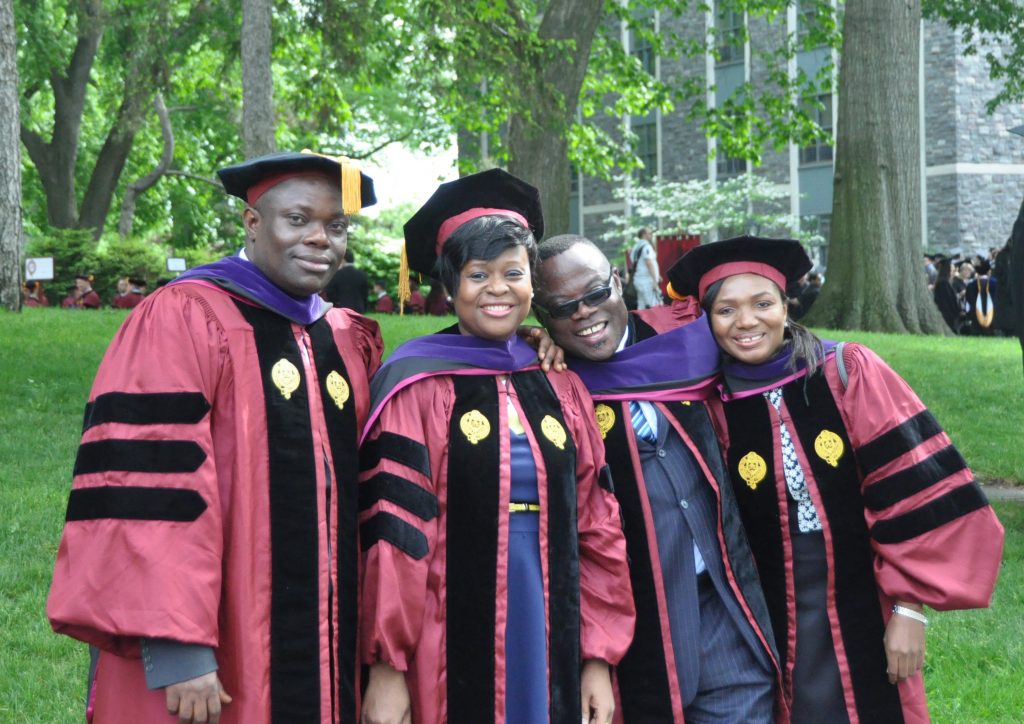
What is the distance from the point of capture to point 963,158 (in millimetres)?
30781

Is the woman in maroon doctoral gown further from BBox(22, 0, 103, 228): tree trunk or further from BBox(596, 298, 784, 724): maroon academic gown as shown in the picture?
BBox(22, 0, 103, 228): tree trunk

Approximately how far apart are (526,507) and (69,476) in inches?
194

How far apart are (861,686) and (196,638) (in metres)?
1.77

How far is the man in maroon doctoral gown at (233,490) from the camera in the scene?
268cm

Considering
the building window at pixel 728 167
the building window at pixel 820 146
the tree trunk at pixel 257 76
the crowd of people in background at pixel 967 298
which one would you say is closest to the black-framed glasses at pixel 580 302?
the tree trunk at pixel 257 76

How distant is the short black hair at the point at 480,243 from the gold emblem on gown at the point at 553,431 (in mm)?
411

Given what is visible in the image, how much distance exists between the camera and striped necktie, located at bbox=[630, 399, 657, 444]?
3438mm

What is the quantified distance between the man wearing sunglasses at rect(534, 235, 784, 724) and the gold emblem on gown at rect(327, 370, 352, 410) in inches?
27.3

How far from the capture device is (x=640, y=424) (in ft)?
11.3

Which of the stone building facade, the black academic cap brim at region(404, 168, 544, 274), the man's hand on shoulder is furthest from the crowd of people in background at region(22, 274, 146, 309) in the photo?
the man's hand on shoulder

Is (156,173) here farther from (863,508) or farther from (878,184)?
(863,508)

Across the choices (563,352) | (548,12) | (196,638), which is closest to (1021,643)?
(563,352)

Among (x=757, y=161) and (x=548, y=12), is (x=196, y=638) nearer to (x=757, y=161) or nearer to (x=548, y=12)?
(x=548, y=12)

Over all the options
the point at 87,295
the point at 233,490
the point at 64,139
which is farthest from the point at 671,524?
the point at 64,139
